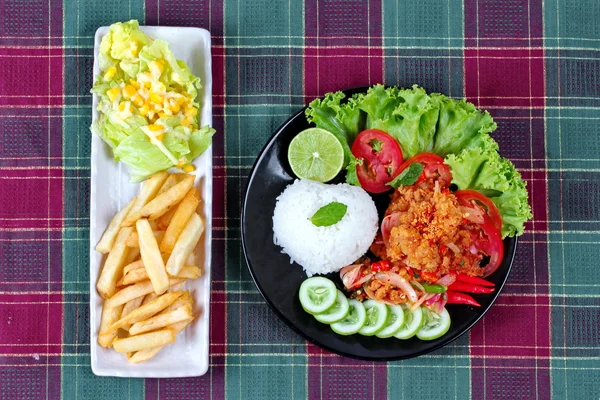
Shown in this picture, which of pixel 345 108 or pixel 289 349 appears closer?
pixel 345 108

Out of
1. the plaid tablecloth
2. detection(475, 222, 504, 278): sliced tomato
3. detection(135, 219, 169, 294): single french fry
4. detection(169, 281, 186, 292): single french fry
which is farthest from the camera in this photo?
the plaid tablecloth

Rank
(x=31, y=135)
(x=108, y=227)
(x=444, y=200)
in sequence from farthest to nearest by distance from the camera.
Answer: (x=31, y=135), (x=108, y=227), (x=444, y=200)

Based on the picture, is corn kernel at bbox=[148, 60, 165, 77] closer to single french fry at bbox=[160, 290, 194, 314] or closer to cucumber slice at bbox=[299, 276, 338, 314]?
single french fry at bbox=[160, 290, 194, 314]

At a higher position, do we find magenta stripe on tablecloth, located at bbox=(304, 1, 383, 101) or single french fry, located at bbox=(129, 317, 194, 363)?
magenta stripe on tablecloth, located at bbox=(304, 1, 383, 101)

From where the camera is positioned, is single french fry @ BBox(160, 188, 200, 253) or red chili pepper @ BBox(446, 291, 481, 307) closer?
single french fry @ BBox(160, 188, 200, 253)

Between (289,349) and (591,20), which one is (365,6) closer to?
(591,20)

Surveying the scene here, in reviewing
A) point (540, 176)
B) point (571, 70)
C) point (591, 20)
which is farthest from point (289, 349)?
point (591, 20)

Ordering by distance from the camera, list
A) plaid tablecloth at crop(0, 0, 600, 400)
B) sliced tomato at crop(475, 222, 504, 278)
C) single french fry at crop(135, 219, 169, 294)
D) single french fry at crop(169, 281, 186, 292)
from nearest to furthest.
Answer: single french fry at crop(135, 219, 169, 294), sliced tomato at crop(475, 222, 504, 278), single french fry at crop(169, 281, 186, 292), plaid tablecloth at crop(0, 0, 600, 400)

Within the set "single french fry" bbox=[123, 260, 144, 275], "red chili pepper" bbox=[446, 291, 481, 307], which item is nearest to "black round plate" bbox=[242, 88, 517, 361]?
"red chili pepper" bbox=[446, 291, 481, 307]
